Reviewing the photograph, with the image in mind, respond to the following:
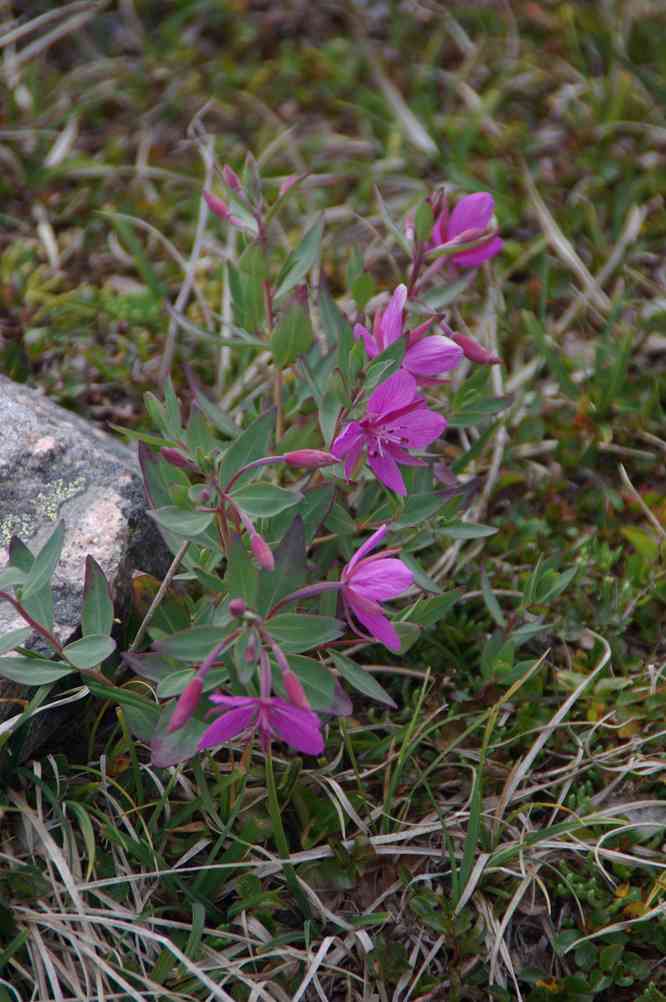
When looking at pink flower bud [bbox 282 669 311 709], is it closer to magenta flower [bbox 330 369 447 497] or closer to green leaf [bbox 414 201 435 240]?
magenta flower [bbox 330 369 447 497]

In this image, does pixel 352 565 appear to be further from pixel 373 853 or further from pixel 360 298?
pixel 360 298

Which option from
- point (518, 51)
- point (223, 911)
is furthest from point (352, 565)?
point (518, 51)

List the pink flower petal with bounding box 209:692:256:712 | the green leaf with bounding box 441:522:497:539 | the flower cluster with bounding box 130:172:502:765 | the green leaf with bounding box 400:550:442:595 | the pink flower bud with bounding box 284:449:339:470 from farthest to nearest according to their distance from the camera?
the green leaf with bounding box 441:522:497:539 → the green leaf with bounding box 400:550:442:595 → the pink flower bud with bounding box 284:449:339:470 → the flower cluster with bounding box 130:172:502:765 → the pink flower petal with bounding box 209:692:256:712

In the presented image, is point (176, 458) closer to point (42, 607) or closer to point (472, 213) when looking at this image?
point (42, 607)

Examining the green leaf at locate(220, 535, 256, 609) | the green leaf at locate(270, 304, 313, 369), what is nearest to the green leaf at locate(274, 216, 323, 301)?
the green leaf at locate(270, 304, 313, 369)

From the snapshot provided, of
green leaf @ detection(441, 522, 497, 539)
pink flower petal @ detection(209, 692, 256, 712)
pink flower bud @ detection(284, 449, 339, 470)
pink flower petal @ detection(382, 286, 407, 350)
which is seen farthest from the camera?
green leaf @ detection(441, 522, 497, 539)

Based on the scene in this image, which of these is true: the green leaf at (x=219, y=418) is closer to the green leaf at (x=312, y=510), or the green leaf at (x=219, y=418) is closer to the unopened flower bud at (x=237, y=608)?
the green leaf at (x=312, y=510)

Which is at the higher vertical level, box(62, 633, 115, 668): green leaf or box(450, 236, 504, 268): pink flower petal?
box(450, 236, 504, 268): pink flower petal
